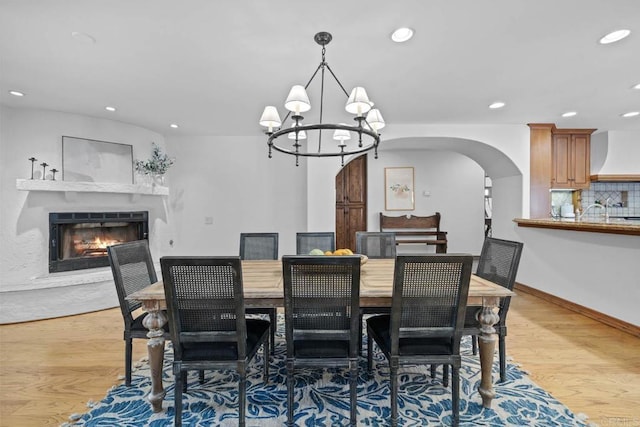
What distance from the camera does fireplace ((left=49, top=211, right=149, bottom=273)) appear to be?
11.2ft

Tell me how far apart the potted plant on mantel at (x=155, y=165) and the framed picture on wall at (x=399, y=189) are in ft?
13.1

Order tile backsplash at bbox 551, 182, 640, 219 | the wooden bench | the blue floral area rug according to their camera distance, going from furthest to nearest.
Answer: the wooden bench
tile backsplash at bbox 551, 182, 640, 219
the blue floral area rug

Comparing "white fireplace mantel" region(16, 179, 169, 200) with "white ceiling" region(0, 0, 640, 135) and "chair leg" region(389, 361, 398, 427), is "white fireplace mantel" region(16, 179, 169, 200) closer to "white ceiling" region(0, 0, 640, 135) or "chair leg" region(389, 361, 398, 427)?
"white ceiling" region(0, 0, 640, 135)

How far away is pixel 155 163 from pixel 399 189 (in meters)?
4.40

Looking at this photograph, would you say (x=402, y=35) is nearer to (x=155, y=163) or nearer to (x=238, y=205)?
(x=238, y=205)

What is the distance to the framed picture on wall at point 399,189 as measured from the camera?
19.8 feet

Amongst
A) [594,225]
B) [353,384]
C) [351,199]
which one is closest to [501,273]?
[353,384]

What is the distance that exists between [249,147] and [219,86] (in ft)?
5.99

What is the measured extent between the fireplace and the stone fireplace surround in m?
0.06

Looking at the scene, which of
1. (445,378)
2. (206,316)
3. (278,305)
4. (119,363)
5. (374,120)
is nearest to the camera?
(206,316)

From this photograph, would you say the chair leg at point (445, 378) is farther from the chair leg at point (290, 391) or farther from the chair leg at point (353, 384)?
the chair leg at point (290, 391)

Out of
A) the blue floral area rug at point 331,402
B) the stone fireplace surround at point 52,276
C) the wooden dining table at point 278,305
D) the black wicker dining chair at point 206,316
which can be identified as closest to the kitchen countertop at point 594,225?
the blue floral area rug at point 331,402

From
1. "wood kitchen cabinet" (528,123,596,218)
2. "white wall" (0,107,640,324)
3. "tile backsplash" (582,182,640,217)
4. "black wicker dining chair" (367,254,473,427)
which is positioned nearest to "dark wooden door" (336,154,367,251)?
"white wall" (0,107,640,324)

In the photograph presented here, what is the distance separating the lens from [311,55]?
2201mm
